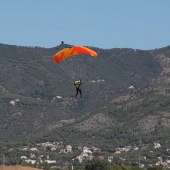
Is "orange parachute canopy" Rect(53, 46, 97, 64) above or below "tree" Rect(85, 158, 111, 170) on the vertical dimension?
above

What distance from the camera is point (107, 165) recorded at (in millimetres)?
195125

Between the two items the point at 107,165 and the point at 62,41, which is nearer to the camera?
the point at 62,41

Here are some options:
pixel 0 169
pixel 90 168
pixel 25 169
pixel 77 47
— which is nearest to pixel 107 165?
pixel 90 168

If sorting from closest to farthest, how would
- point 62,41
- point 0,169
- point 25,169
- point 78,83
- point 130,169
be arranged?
1. point 62,41
2. point 78,83
3. point 0,169
4. point 25,169
5. point 130,169

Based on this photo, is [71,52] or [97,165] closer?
[71,52]

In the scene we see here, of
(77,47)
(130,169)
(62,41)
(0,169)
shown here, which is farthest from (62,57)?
(130,169)

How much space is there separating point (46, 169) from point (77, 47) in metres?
102

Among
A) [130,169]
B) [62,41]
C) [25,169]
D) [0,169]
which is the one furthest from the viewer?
[130,169]

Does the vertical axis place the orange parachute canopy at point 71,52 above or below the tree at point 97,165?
above

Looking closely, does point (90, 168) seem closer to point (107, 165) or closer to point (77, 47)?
point (107, 165)

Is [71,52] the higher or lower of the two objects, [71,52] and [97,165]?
the higher

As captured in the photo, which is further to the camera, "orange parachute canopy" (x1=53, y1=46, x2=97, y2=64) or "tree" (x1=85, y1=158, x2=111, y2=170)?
"tree" (x1=85, y1=158, x2=111, y2=170)

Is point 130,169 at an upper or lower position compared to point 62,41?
lower

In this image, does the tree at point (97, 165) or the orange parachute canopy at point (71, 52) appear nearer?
the orange parachute canopy at point (71, 52)
